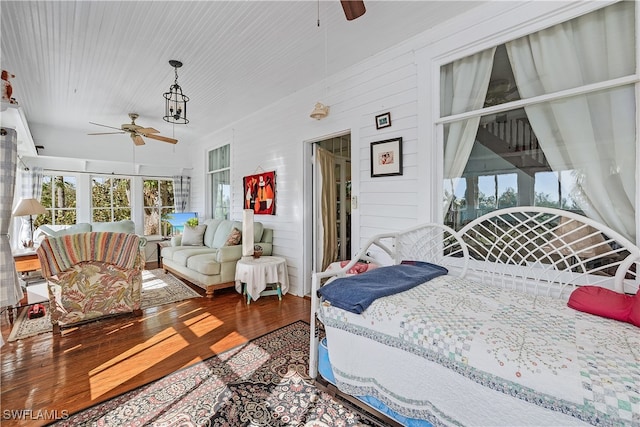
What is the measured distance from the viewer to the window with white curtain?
1736mm

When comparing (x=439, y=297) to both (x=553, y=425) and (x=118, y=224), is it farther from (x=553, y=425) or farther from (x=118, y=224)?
(x=118, y=224)

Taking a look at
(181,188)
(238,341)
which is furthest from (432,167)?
(181,188)

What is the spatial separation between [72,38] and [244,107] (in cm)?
218

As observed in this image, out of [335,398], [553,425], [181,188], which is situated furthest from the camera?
[181,188]

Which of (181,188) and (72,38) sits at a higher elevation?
(72,38)

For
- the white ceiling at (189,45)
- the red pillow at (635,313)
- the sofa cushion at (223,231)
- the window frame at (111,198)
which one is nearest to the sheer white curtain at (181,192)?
the window frame at (111,198)

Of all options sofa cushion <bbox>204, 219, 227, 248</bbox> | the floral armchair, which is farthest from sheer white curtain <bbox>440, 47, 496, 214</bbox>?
sofa cushion <bbox>204, 219, 227, 248</bbox>

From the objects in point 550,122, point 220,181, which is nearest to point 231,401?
point 550,122

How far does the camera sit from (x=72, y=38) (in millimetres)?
2637

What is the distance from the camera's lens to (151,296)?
12.7 feet

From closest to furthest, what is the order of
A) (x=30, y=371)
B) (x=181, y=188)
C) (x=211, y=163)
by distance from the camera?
(x=30, y=371) < (x=211, y=163) < (x=181, y=188)

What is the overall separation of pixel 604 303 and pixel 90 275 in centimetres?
A: 408

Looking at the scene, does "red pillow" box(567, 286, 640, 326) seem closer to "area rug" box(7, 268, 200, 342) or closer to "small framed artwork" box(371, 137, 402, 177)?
"small framed artwork" box(371, 137, 402, 177)

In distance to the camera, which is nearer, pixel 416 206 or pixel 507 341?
pixel 507 341
